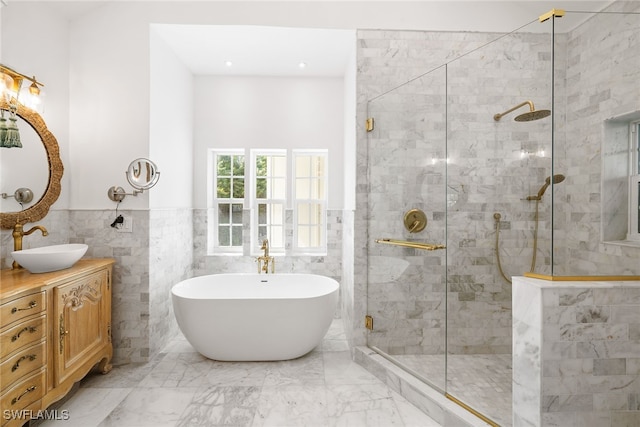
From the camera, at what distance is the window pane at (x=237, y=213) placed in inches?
157

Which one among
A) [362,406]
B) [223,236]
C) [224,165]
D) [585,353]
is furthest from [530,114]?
[223,236]

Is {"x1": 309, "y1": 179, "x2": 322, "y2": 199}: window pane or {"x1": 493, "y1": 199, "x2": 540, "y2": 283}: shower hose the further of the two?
{"x1": 309, "y1": 179, "x2": 322, "y2": 199}: window pane

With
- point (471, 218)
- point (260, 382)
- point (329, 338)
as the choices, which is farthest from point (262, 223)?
point (471, 218)

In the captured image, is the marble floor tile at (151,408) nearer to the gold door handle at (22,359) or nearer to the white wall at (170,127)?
the gold door handle at (22,359)

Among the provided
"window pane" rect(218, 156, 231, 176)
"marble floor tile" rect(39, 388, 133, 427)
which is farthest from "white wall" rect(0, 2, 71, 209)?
"window pane" rect(218, 156, 231, 176)

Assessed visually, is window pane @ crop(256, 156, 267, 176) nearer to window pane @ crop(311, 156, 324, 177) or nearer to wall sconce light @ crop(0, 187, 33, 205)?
window pane @ crop(311, 156, 324, 177)

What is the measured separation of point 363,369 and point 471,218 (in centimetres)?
147

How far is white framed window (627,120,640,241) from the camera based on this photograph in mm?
1550

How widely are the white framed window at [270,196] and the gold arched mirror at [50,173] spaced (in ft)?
6.07

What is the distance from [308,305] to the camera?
268 centimetres

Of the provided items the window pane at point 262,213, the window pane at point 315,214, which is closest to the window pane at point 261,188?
the window pane at point 262,213

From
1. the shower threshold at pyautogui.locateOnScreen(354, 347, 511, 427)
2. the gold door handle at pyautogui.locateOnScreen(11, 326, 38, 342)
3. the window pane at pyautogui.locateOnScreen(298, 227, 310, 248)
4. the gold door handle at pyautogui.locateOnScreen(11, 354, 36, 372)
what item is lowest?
the shower threshold at pyautogui.locateOnScreen(354, 347, 511, 427)

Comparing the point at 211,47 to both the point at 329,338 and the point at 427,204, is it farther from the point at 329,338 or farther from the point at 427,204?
the point at 329,338

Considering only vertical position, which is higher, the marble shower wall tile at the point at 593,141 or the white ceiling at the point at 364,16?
the white ceiling at the point at 364,16
